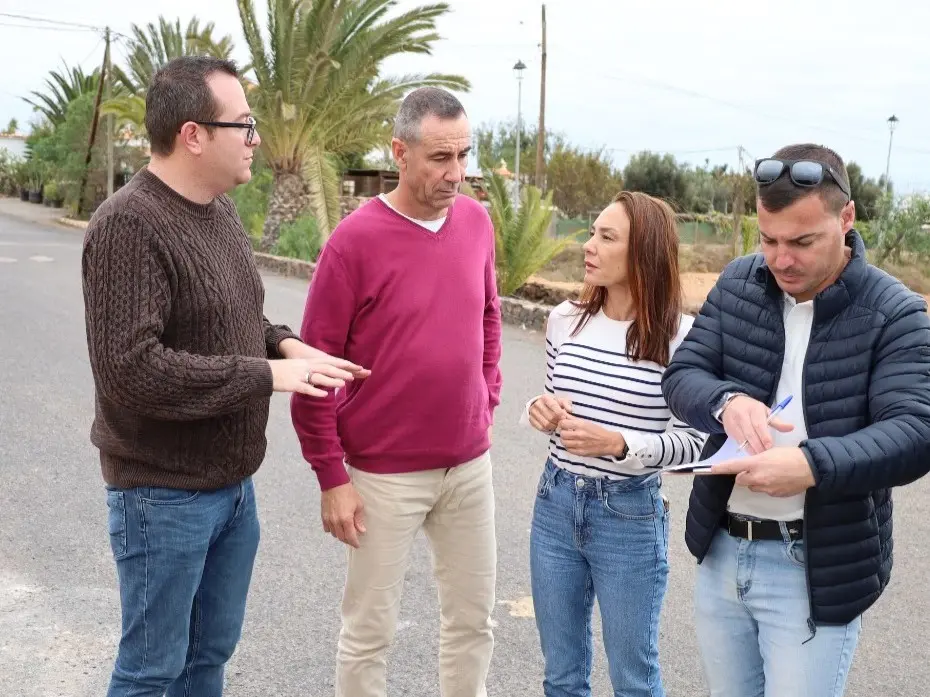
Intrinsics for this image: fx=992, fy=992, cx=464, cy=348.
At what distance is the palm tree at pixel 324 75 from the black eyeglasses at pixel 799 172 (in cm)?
1670

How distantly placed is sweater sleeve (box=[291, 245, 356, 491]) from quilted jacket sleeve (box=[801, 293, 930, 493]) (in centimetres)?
143

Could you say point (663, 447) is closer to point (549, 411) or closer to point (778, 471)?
point (549, 411)

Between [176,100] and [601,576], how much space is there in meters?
1.71

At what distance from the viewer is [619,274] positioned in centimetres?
288

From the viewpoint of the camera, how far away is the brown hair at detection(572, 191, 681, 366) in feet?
9.30

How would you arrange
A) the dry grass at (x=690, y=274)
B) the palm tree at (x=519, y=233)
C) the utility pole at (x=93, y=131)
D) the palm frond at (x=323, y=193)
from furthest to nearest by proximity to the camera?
the utility pole at (x=93, y=131) < the palm frond at (x=323, y=193) < the dry grass at (x=690, y=274) < the palm tree at (x=519, y=233)

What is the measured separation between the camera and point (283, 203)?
21.4 meters

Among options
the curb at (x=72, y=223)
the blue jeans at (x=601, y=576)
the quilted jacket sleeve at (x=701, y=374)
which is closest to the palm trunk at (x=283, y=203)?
the curb at (x=72, y=223)

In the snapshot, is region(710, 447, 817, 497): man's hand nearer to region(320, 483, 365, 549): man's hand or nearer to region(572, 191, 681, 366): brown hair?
region(572, 191, 681, 366): brown hair

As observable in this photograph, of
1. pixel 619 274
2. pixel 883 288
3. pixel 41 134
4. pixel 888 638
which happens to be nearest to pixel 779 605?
pixel 883 288

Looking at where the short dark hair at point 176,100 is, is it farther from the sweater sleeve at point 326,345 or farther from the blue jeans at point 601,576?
the blue jeans at point 601,576

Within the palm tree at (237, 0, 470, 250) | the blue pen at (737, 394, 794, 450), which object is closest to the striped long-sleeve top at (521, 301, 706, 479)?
the blue pen at (737, 394, 794, 450)

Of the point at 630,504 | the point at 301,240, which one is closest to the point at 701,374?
the point at 630,504

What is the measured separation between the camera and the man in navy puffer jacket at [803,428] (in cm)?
203
